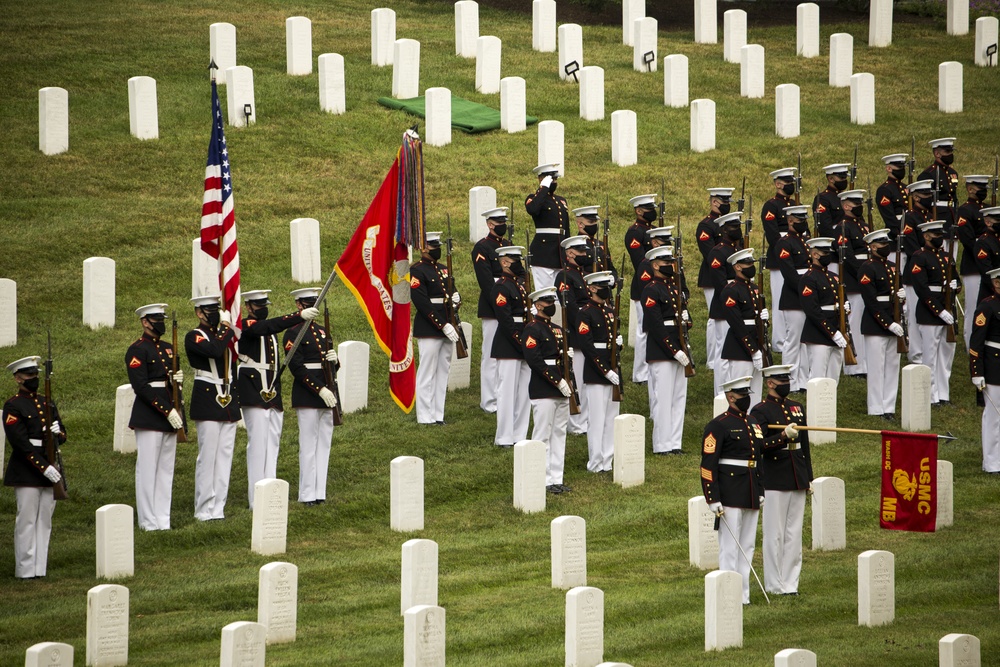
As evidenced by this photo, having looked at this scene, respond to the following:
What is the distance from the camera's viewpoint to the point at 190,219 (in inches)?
882

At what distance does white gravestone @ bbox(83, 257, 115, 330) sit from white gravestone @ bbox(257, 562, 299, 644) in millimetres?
8114

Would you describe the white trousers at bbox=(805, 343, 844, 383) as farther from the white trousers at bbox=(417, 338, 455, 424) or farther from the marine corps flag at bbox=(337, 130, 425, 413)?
the marine corps flag at bbox=(337, 130, 425, 413)

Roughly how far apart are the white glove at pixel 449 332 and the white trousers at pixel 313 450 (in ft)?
8.02

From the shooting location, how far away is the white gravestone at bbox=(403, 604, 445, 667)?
1116cm

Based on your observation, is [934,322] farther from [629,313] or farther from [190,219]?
[190,219]

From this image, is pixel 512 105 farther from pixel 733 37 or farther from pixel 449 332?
pixel 449 332

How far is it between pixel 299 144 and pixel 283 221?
2.64 m

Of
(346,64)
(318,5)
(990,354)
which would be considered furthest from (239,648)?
(318,5)

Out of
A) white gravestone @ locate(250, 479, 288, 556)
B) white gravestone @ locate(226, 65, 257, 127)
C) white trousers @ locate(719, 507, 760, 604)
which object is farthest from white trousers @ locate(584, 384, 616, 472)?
white gravestone @ locate(226, 65, 257, 127)

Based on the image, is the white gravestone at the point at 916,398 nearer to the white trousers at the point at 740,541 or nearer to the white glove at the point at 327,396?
the white trousers at the point at 740,541

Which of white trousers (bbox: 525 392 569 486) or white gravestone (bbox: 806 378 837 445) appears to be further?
white gravestone (bbox: 806 378 837 445)

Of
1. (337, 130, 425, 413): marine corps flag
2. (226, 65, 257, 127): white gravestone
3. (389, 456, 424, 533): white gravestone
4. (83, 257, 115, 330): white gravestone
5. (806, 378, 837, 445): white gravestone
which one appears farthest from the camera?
(226, 65, 257, 127): white gravestone

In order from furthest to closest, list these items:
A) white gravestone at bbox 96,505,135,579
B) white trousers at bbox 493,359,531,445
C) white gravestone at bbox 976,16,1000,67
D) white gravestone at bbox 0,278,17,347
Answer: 1. white gravestone at bbox 976,16,1000,67
2. white gravestone at bbox 0,278,17,347
3. white trousers at bbox 493,359,531,445
4. white gravestone at bbox 96,505,135,579

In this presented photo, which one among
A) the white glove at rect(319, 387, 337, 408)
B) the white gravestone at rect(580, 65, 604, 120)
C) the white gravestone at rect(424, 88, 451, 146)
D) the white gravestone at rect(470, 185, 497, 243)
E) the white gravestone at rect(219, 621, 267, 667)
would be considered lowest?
the white gravestone at rect(219, 621, 267, 667)
